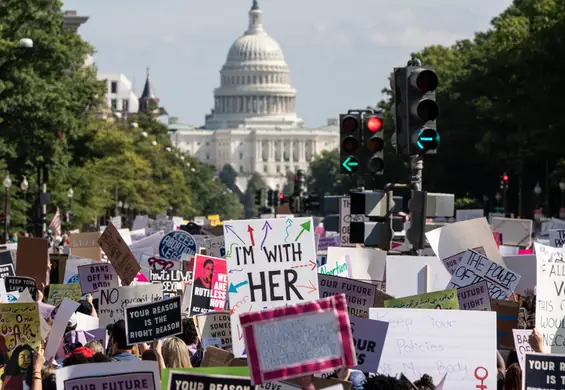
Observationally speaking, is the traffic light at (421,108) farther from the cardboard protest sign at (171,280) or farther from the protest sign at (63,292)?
the protest sign at (63,292)

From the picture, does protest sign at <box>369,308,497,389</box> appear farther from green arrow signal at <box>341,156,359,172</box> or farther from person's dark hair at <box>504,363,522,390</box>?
green arrow signal at <box>341,156,359,172</box>

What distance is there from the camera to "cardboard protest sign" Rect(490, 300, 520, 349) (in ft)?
46.4

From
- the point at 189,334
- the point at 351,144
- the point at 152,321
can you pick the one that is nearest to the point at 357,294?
the point at 189,334

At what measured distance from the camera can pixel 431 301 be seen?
1201 cm

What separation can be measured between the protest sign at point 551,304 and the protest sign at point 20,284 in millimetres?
6621

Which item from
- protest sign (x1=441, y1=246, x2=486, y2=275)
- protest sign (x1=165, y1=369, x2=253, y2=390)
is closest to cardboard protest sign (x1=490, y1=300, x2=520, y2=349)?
protest sign (x1=441, y1=246, x2=486, y2=275)

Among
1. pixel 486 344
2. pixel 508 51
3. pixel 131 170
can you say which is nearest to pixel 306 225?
pixel 486 344

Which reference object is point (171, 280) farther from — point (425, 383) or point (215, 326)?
point (425, 383)

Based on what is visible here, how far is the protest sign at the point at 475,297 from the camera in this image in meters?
13.2

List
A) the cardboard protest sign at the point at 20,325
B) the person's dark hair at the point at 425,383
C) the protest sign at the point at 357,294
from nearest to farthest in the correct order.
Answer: the person's dark hair at the point at 425,383 < the cardboard protest sign at the point at 20,325 < the protest sign at the point at 357,294

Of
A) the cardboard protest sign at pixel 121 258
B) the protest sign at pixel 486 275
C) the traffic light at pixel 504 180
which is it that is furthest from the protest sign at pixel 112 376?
the traffic light at pixel 504 180

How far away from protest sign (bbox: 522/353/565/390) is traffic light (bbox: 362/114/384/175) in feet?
37.6

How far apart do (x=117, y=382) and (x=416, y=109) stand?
7202mm

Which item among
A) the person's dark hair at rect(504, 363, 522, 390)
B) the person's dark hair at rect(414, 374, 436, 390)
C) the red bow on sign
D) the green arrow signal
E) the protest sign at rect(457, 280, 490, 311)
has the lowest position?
the person's dark hair at rect(504, 363, 522, 390)
